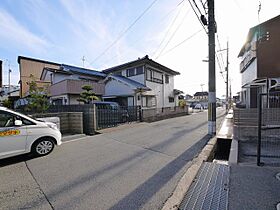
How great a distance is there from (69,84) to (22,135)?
1293 cm

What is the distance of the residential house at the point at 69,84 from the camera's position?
17.6 m

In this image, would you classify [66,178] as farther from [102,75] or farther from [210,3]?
[102,75]

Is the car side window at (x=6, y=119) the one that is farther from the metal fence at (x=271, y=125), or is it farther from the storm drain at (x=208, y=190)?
the metal fence at (x=271, y=125)

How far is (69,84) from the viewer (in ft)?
56.6

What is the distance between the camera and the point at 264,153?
5938 mm

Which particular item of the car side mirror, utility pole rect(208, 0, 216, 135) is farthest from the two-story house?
the car side mirror

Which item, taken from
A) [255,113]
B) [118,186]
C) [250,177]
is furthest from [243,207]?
[255,113]

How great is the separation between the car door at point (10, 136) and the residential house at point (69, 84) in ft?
41.4

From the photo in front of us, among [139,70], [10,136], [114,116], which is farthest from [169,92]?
[10,136]

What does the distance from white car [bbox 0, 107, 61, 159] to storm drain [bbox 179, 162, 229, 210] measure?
4.60 m

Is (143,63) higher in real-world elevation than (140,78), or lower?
higher

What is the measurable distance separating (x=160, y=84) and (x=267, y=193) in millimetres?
19864

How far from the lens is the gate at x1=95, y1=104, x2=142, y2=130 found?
1072 centimetres

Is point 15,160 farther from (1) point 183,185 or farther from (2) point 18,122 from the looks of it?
(1) point 183,185
